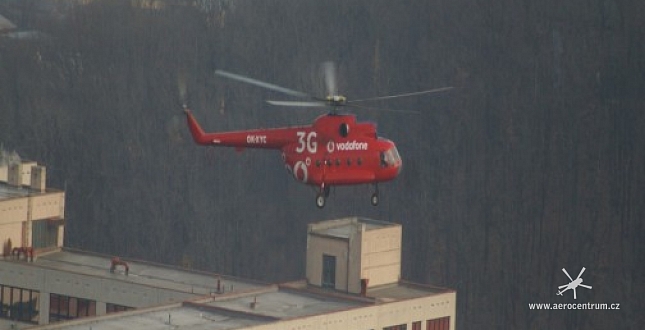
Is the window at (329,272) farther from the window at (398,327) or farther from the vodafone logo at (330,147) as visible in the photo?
the vodafone logo at (330,147)

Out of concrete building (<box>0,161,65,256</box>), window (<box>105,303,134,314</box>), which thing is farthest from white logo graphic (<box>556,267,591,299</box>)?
window (<box>105,303,134,314</box>)

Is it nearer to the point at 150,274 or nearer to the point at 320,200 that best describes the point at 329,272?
the point at 150,274

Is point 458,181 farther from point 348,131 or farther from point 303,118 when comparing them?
point 348,131

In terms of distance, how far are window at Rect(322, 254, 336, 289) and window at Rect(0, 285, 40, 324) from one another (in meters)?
14.6

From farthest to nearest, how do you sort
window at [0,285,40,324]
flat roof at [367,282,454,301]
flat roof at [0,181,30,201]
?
1. flat roof at [0,181,30,201]
2. window at [0,285,40,324]
3. flat roof at [367,282,454,301]

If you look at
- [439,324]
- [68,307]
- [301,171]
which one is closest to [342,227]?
[439,324]

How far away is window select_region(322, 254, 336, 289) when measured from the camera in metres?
123

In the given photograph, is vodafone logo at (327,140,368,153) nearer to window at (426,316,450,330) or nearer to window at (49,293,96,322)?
window at (426,316,450,330)

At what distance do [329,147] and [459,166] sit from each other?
280 ft

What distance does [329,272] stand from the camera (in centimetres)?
12350

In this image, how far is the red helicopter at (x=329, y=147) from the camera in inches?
3939

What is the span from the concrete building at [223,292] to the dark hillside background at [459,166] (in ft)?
134

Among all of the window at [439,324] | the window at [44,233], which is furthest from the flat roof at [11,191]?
the window at [439,324]

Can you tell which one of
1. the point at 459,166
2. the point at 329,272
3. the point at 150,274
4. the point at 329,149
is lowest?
the point at 150,274
